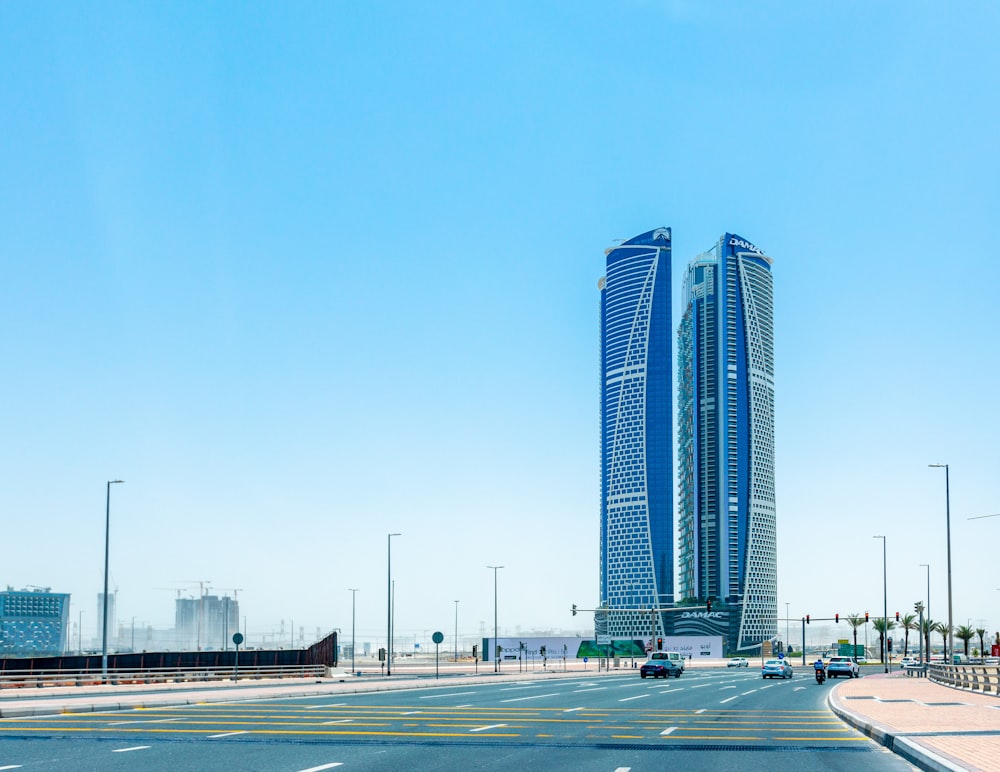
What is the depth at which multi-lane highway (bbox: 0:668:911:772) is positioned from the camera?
1672cm

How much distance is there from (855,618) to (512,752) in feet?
399

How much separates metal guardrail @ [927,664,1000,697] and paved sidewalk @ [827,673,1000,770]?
946cm

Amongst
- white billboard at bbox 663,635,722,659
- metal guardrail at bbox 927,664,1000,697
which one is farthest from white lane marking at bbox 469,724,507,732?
white billboard at bbox 663,635,722,659

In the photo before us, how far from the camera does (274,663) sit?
7606 cm

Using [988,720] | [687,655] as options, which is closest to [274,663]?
[988,720]

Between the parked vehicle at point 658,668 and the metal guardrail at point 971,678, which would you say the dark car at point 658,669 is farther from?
the metal guardrail at point 971,678

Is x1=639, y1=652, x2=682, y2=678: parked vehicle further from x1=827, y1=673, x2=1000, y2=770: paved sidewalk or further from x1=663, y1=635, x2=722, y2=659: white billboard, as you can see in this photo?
x1=663, y1=635, x2=722, y2=659: white billboard

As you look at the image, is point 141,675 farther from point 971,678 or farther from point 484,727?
point 971,678

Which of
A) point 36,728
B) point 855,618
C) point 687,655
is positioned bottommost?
point 687,655

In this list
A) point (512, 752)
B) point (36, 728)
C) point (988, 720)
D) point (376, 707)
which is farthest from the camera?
point (376, 707)

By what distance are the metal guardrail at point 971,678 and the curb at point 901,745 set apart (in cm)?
1953

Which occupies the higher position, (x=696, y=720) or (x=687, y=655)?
(x=696, y=720)

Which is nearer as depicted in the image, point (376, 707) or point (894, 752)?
point (894, 752)

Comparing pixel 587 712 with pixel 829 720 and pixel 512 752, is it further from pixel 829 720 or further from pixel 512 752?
pixel 512 752
